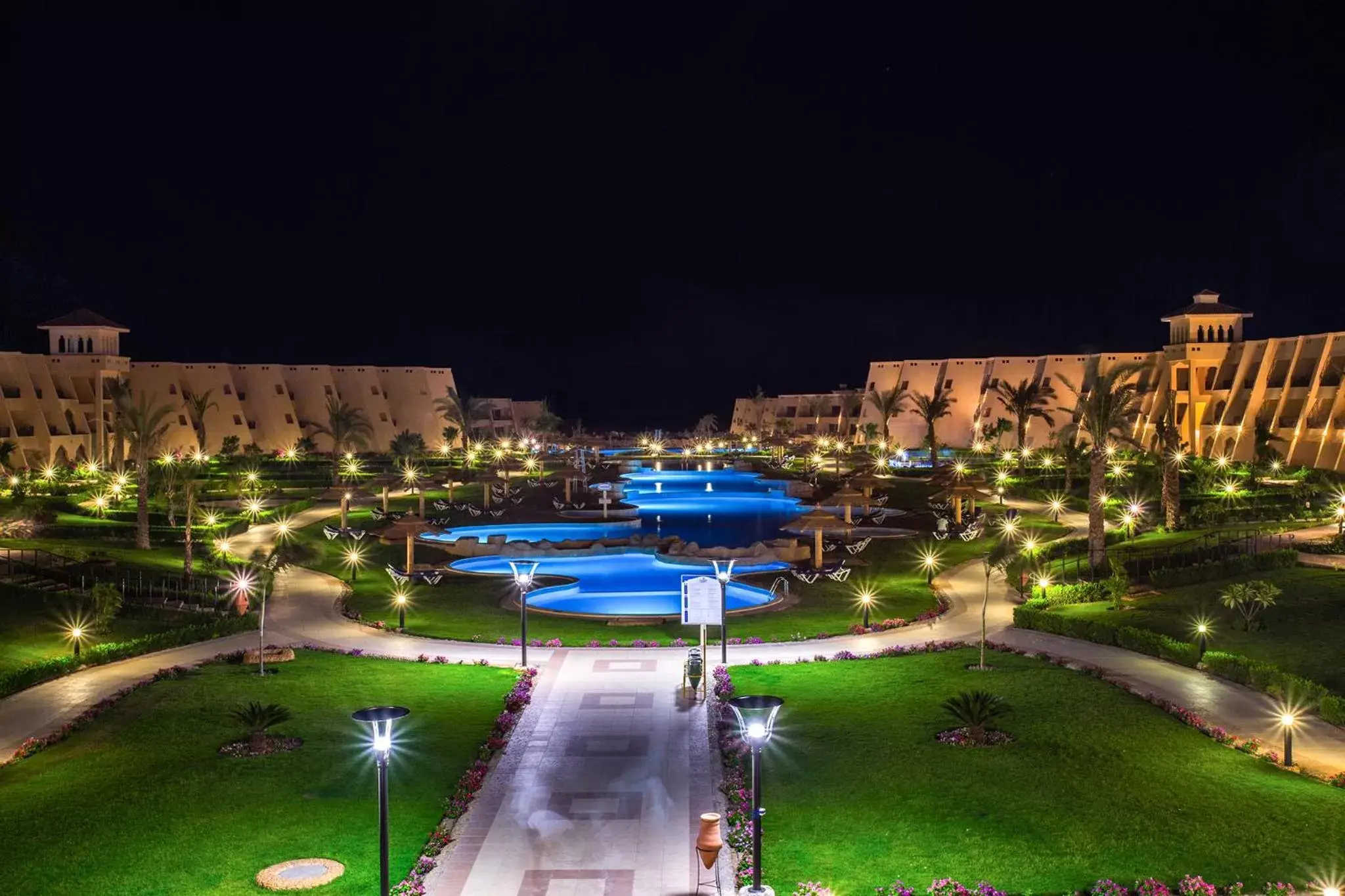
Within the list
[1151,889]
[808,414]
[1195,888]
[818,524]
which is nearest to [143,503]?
[818,524]

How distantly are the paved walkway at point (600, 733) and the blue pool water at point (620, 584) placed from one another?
504cm

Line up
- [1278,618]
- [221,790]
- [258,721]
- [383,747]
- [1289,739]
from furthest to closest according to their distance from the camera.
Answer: [1278,618], [258,721], [1289,739], [221,790], [383,747]

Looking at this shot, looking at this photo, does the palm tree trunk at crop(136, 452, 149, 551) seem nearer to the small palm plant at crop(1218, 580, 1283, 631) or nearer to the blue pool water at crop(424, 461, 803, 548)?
the blue pool water at crop(424, 461, 803, 548)

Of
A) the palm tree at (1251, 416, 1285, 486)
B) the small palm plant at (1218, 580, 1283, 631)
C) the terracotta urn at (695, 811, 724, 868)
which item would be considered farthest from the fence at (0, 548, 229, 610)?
the palm tree at (1251, 416, 1285, 486)

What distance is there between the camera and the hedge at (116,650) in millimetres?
16234

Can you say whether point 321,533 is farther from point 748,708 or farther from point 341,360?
point 341,360

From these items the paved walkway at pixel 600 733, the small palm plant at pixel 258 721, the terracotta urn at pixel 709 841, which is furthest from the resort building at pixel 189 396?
the terracotta urn at pixel 709 841

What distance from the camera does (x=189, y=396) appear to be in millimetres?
59875

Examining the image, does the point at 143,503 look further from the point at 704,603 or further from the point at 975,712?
the point at 975,712

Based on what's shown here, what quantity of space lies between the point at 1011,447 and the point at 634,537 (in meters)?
39.6

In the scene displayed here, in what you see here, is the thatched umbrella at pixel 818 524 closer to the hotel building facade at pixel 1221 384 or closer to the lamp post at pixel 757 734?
the hotel building facade at pixel 1221 384

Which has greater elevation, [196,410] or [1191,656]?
[196,410]

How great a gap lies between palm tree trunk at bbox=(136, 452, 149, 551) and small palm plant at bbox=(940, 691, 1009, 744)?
86.2ft

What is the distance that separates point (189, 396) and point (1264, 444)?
2425 inches
